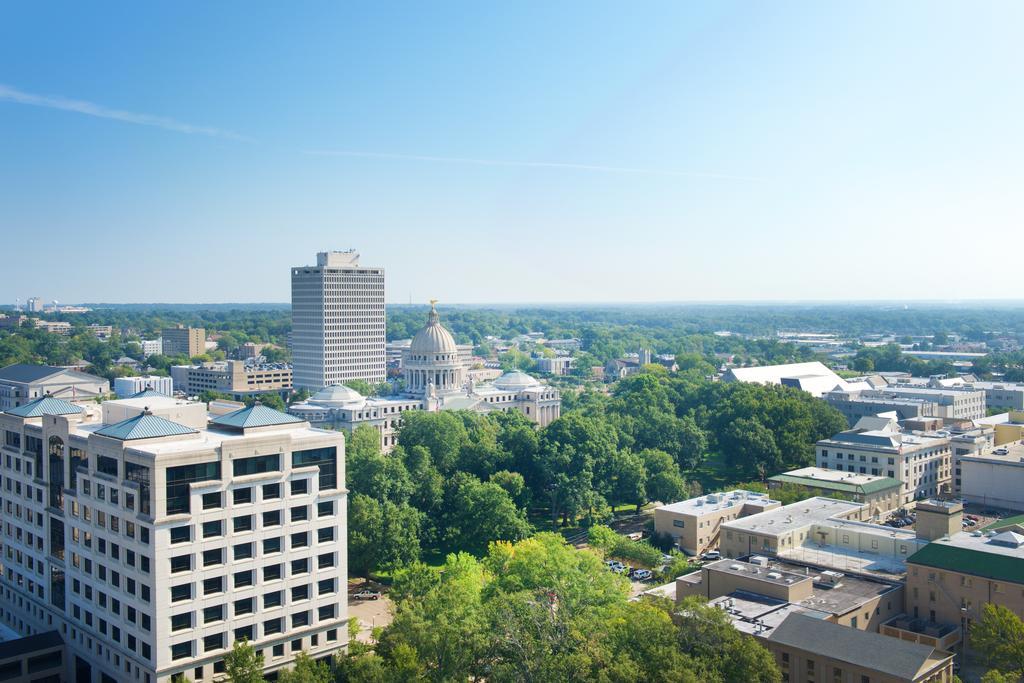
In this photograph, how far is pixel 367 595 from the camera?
69438mm

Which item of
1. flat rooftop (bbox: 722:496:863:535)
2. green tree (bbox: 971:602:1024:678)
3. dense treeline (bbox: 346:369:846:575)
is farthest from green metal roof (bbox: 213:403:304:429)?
green tree (bbox: 971:602:1024:678)

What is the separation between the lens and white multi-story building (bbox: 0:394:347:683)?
4616 centimetres

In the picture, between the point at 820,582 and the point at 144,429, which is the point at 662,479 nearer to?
the point at 820,582

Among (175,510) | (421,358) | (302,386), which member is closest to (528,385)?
(421,358)

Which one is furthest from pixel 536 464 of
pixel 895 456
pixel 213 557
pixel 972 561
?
pixel 213 557

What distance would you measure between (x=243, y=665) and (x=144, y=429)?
14.5 meters

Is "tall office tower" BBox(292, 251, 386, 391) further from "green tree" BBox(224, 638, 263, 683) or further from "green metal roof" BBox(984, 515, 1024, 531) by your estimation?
"green tree" BBox(224, 638, 263, 683)

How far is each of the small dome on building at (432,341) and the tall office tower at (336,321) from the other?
37106 mm

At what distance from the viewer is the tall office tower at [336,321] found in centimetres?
18512

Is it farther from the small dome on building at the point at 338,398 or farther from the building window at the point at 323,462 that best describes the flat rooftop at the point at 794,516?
the small dome on building at the point at 338,398

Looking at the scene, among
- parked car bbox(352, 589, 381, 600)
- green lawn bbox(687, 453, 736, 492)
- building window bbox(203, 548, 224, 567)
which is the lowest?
parked car bbox(352, 589, 381, 600)

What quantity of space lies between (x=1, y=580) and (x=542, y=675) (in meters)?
42.4

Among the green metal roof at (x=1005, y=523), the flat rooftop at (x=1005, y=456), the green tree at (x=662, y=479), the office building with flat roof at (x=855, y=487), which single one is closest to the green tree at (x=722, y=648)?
the green metal roof at (x=1005, y=523)

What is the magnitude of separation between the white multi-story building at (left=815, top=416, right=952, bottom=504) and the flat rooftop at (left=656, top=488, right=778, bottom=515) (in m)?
19.5
